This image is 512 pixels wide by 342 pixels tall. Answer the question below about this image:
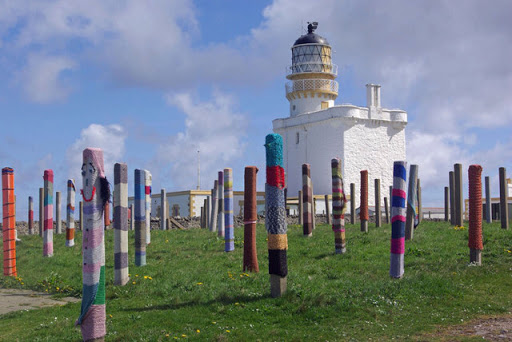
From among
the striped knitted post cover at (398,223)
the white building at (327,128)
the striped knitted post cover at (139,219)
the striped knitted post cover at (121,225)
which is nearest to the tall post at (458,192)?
the striped knitted post cover at (398,223)

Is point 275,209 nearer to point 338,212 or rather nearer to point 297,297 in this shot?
point 297,297

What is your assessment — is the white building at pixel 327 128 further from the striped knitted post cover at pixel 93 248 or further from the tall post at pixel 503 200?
Answer: the striped knitted post cover at pixel 93 248

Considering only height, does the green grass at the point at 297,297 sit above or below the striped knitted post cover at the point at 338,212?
below

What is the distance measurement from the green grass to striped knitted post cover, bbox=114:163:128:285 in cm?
34

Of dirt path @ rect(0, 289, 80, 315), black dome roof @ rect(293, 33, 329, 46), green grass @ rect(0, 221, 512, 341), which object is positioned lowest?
dirt path @ rect(0, 289, 80, 315)

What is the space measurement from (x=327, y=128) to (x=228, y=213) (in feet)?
114

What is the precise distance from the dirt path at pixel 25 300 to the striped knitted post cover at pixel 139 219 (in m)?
2.64

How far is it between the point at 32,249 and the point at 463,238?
1501 centimetres

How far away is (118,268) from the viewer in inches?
546

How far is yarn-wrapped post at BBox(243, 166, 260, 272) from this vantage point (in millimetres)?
13969

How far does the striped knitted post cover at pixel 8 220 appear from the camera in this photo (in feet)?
57.5

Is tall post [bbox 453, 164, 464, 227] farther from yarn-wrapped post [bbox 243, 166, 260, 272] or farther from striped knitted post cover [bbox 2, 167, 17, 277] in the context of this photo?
striped knitted post cover [bbox 2, 167, 17, 277]

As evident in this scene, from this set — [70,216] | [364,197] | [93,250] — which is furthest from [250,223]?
[70,216]

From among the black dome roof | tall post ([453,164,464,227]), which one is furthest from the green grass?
the black dome roof
